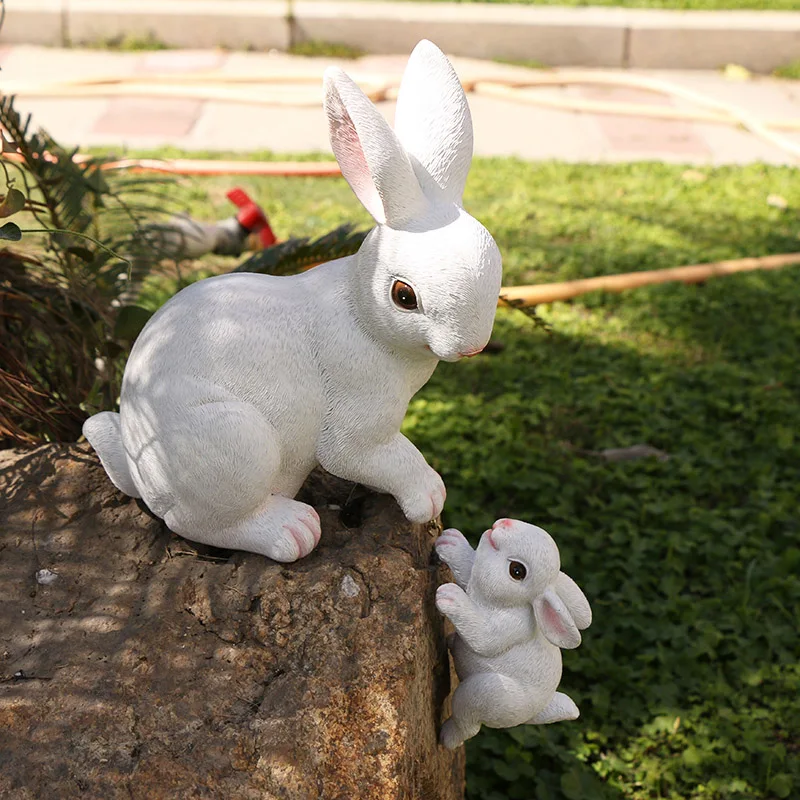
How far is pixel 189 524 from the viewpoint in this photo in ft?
7.74

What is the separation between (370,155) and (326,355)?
46cm

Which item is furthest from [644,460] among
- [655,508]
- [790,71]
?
[790,71]

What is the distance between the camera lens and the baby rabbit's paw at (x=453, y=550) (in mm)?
2400

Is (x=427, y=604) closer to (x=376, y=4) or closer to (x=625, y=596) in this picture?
(x=625, y=596)

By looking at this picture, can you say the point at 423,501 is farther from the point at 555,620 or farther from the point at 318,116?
the point at 318,116

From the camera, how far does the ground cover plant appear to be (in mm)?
3131

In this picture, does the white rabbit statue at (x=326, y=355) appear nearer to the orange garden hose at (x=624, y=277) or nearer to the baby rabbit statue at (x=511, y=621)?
the baby rabbit statue at (x=511, y=621)

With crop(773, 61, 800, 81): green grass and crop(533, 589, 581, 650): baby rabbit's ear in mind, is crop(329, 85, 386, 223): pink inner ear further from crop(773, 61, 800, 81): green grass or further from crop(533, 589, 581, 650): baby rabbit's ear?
crop(773, 61, 800, 81): green grass


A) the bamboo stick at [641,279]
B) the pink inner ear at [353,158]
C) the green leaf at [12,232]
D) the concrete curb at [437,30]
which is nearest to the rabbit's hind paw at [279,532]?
the pink inner ear at [353,158]

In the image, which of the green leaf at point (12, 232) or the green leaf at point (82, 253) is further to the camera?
the green leaf at point (82, 253)

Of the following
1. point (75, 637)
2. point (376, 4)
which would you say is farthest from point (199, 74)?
point (75, 637)

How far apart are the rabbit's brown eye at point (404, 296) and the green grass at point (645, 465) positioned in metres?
1.50

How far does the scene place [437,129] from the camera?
7.19ft

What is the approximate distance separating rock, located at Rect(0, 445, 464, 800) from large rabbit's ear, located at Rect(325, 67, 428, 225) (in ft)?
2.49
